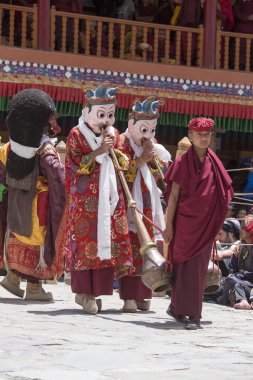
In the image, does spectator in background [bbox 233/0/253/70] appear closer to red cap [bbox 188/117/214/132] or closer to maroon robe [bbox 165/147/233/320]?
red cap [bbox 188/117/214/132]

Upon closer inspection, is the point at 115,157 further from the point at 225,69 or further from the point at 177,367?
the point at 225,69

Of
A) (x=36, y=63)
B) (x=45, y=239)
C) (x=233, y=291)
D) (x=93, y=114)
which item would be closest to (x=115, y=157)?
(x=93, y=114)

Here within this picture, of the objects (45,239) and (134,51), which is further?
(134,51)

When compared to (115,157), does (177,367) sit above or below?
below

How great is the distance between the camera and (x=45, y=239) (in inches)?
368

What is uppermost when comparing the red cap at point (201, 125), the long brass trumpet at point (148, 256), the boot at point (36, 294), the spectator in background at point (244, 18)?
the spectator in background at point (244, 18)

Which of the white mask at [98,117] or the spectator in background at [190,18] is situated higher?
the spectator in background at [190,18]

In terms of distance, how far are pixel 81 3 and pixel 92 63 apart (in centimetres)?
118

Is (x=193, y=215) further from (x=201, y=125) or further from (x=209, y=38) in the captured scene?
(x=209, y=38)

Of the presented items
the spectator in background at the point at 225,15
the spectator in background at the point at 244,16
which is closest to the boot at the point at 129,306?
the spectator in background at the point at 225,15

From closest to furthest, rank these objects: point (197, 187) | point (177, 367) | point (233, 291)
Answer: point (177, 367) → point (197, 187) → point (233, 291)

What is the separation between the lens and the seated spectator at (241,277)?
10078mm

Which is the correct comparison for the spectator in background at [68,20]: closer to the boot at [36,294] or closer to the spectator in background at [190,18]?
the spectator in background at [190,18]

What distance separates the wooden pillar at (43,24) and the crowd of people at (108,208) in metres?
5.99
